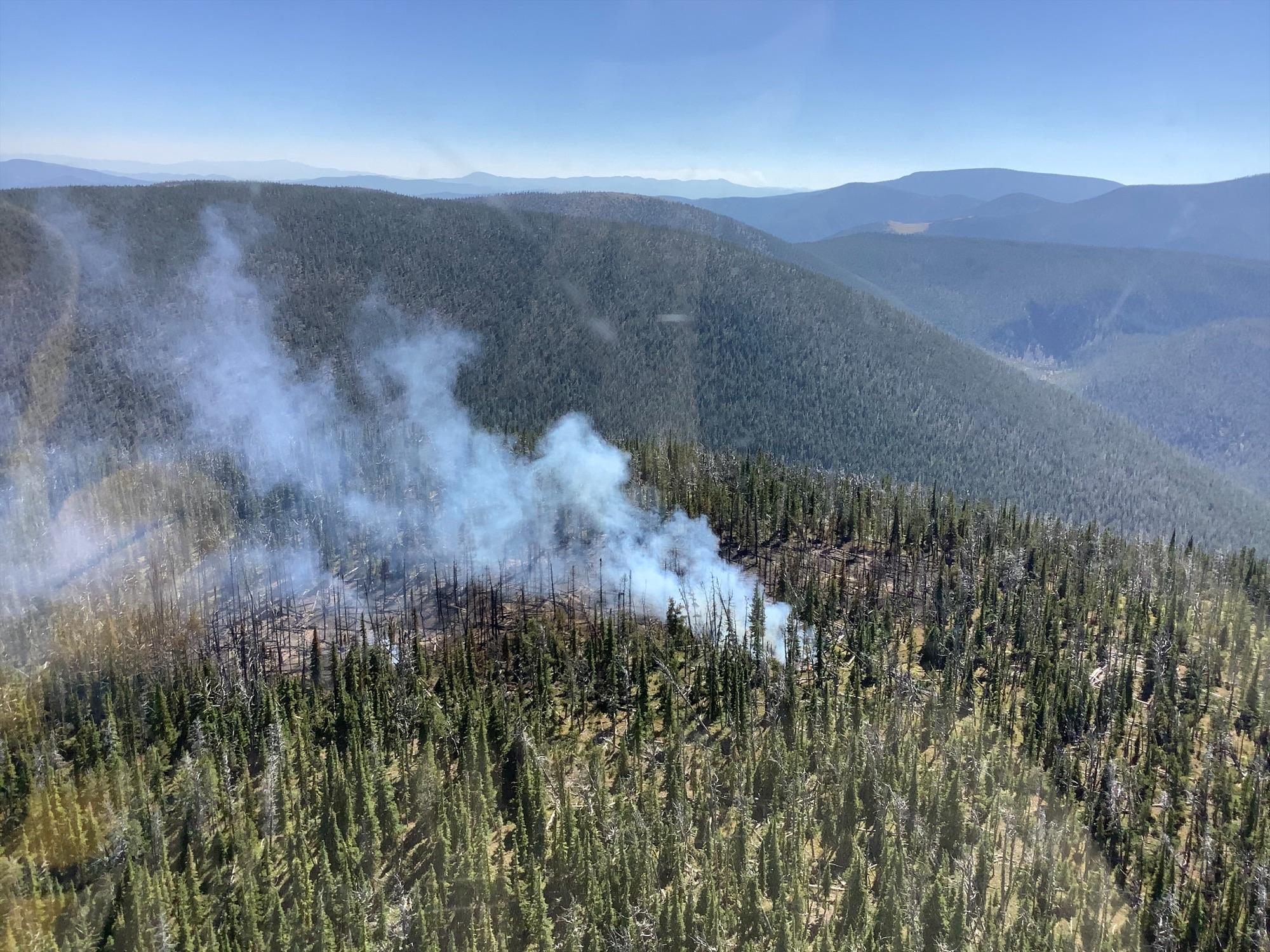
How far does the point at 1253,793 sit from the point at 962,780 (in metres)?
26.2

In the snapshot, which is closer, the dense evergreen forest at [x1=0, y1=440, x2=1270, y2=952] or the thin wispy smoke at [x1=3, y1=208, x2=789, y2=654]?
the dense evergreen forest at [x1=0, y1=440, x2=1270, y2=952]

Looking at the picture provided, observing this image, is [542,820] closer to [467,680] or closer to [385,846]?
[385,846]

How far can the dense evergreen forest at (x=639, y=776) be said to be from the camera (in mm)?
55688

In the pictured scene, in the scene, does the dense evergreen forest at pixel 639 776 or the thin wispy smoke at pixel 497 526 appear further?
the thin wispy smoke at pixel 497 526

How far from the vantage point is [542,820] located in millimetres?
62812

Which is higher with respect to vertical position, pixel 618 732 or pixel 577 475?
pixel 577 475

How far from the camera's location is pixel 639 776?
69438 mm

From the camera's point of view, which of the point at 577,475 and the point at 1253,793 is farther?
the point at 577,475

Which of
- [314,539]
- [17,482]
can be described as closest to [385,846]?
[314,539]

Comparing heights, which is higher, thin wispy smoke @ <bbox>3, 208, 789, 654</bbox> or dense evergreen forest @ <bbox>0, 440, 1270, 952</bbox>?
thin wispy smoke @ <bbox>3, 208, 789, 654</bbox>

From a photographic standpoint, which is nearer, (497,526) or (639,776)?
(639,776)

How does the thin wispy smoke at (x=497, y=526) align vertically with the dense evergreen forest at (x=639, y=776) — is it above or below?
above

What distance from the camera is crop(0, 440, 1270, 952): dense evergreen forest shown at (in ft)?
183

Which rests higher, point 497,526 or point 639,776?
point 497,526
